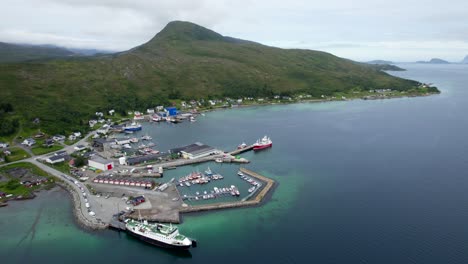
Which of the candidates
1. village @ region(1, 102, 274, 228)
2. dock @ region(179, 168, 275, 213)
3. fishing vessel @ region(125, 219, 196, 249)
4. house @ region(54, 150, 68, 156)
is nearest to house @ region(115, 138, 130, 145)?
village @ region(1, 102, 274, 228)

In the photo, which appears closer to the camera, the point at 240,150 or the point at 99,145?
the point at 240,150

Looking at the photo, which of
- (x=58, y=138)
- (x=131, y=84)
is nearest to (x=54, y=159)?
(x=58, y=138)

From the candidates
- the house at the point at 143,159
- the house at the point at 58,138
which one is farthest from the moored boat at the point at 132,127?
the house at the point at 143,159

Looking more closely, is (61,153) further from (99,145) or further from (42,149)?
(99,145)

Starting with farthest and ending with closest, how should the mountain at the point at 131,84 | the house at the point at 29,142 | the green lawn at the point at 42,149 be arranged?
the mountain at the point at 131,84 < the house at the point at 29,142 < the green lawn at the point at 42,149

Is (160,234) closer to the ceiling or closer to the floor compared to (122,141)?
closer to the floor

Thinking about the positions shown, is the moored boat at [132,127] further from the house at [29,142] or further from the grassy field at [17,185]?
the grassy field at [17,185]
